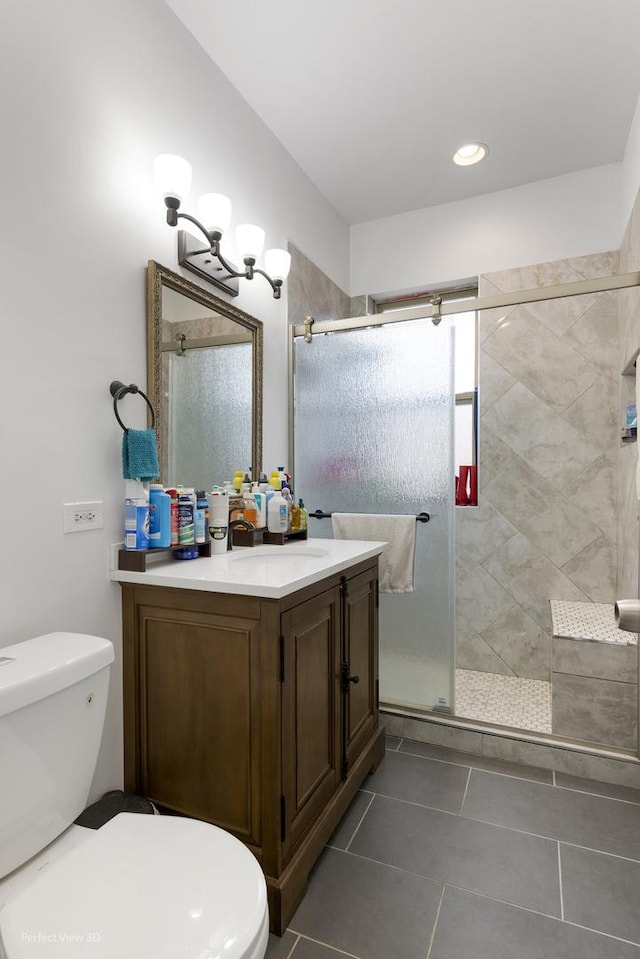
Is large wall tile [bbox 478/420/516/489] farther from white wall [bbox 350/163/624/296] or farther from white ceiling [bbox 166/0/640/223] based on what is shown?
white ceiling [bbox 166/0/640/223]

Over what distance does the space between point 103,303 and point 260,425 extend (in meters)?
0.90

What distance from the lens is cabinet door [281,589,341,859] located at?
1.35m

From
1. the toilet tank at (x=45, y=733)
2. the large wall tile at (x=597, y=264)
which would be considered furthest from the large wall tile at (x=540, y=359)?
the toilet tank at (x=45, y=733)

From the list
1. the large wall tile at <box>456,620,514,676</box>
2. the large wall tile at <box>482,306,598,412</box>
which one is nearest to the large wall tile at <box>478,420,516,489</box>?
the large wall tile at <box>482,306,598,412</box>

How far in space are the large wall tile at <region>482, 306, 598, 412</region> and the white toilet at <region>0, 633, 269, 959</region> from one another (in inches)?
99.1

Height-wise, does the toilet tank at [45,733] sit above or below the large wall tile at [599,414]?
below

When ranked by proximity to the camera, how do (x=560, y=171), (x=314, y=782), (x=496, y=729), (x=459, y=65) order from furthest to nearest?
1. (x=560, y=171)
2. (x=496, y=729)
3. (x=459, y=65)
4. (x=314, y=782)

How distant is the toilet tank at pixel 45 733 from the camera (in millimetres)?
943

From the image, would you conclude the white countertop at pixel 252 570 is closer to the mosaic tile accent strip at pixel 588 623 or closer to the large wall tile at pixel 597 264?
the mosaic tile accent strip at pixel 588 623

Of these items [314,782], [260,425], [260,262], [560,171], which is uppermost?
[560,171]

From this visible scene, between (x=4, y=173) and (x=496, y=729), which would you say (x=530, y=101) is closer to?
(x=4, y=173)

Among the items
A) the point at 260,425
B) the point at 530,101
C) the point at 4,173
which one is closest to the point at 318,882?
the point at 260,425

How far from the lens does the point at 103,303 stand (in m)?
1.46

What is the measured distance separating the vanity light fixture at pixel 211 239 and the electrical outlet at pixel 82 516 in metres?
0.89
